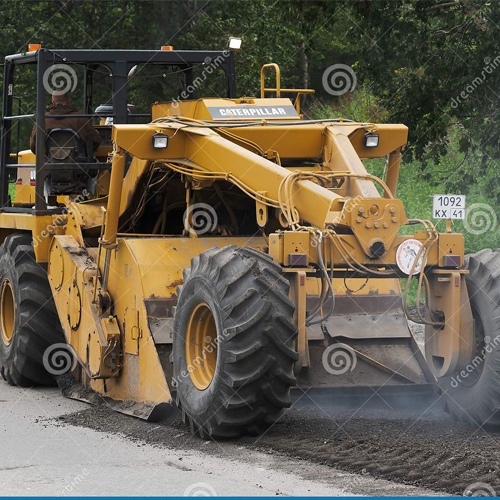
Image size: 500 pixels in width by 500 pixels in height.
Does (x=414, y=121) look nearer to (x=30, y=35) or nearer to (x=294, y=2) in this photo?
(x=294, y=2)

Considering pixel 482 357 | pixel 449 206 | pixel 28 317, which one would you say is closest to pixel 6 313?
pixel 28 317

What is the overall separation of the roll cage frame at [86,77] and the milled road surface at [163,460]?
2.47 metres

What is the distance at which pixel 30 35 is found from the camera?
1001 inches

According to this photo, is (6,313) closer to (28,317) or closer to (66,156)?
(28,317)

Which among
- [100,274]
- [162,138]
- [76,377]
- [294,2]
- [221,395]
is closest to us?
[221,395]

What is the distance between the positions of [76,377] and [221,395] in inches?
128

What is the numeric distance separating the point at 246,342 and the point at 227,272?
1.64ft

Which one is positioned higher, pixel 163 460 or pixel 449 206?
pixel 449 206

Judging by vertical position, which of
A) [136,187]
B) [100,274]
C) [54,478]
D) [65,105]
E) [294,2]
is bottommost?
[54,478]

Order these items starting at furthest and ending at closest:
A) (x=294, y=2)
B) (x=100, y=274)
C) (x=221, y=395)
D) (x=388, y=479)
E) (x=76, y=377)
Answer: (x=294, y=2)
(x=76, y=377)
(x=100, y=274)
(x=221, y=395)
(x=388, y=479)

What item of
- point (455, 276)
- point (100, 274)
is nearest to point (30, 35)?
point (100, 274)

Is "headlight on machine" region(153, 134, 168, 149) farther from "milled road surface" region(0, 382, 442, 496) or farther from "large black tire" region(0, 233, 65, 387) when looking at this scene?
"large black tire" region(0, 233, 65, 387)

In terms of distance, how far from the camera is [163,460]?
7.10 metres

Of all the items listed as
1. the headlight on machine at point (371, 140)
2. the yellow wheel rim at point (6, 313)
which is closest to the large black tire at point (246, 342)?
the headlight on machine at point (371, 140)
